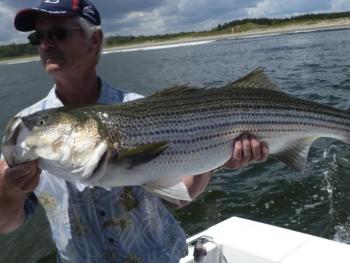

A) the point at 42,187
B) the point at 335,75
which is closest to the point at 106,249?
the point at 42,187

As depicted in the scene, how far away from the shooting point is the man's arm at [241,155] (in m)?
3.85

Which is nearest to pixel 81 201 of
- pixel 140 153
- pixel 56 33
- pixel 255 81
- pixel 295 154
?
pixel 140 153

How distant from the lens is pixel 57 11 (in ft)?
11.5

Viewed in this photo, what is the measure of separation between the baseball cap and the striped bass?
756mm

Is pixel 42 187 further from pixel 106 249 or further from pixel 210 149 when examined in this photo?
pixel 210 149

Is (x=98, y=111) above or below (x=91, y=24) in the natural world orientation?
below

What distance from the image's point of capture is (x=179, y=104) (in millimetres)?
3670

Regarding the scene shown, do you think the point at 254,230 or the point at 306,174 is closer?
the point at 254,230

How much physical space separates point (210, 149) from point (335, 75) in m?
22.7

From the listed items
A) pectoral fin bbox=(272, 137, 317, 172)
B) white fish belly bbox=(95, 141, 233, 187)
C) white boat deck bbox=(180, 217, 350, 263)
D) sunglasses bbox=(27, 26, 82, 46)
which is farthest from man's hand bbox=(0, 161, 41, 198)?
white boat deck bbox=(180, 217, 350, 263)

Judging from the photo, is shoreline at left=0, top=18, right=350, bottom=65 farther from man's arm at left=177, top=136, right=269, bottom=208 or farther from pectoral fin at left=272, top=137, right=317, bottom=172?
man's arm at left=177, top=136, right=269, bottom=208

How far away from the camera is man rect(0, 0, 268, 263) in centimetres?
348

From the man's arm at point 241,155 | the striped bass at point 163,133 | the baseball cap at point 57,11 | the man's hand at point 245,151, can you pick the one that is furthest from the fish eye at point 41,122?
the man's hand at point 245,151

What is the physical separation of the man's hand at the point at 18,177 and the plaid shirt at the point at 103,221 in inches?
20.1
